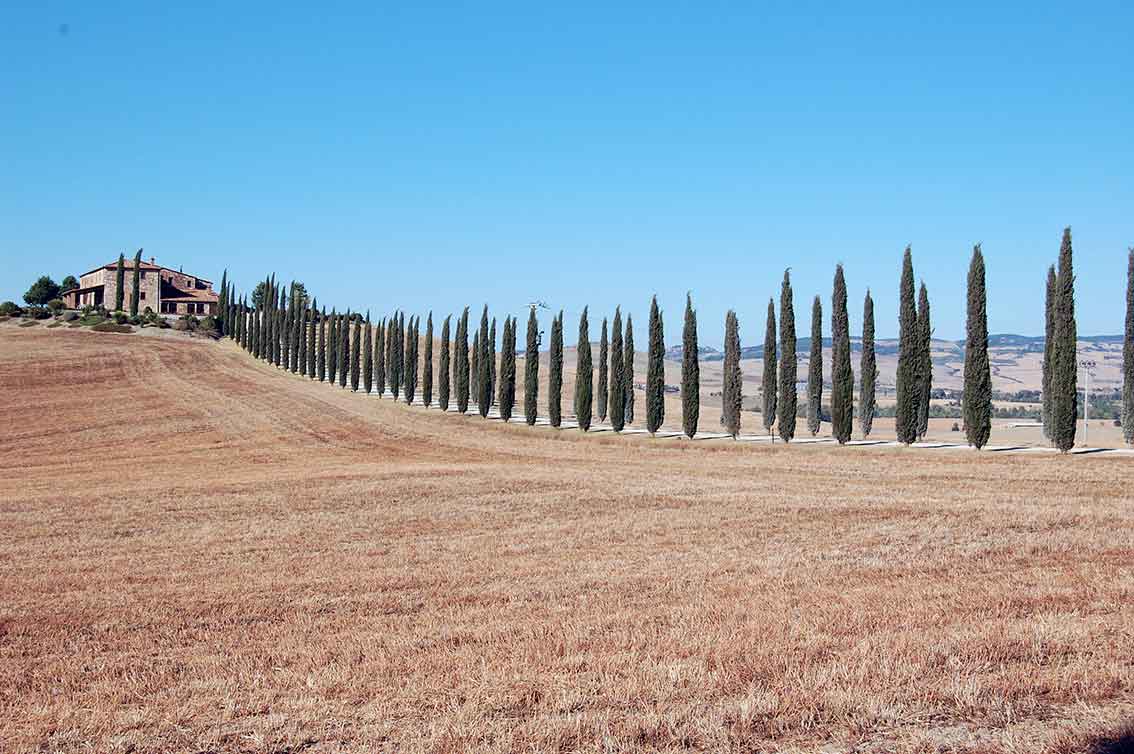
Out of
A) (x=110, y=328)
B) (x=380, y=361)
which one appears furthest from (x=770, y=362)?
(x=110, y=328)

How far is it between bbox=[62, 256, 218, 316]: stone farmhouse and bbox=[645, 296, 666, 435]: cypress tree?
306 ft

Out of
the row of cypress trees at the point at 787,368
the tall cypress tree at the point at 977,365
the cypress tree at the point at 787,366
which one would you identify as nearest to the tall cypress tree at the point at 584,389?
the row of cypress trees at the point at 787,368

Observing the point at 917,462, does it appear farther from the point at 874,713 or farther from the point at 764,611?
the point at 874,713

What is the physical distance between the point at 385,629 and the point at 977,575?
320 inches

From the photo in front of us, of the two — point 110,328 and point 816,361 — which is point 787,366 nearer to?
point 816,361

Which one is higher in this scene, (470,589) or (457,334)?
(457,334)

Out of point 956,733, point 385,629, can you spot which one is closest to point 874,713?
point 956,733

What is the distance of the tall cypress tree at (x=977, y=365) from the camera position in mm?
42250

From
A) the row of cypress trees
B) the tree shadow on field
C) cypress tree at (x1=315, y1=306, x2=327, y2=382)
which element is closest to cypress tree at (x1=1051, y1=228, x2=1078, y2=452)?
the row of cypress trees

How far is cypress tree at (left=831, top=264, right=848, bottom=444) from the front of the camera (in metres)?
47.1

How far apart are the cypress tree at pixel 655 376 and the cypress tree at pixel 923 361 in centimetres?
1425

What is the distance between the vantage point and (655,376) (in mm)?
56500

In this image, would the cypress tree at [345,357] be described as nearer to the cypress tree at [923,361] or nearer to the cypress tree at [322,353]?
the cypress tree at [322,353]

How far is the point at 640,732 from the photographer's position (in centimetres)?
652
